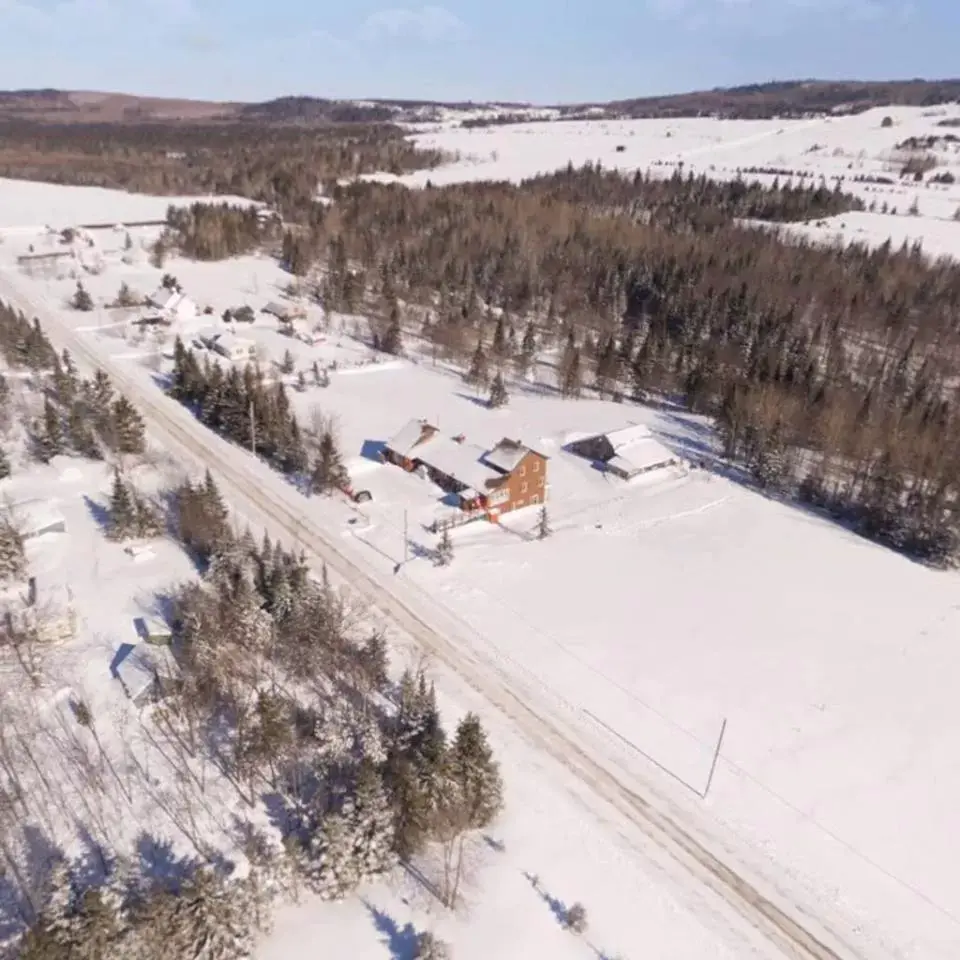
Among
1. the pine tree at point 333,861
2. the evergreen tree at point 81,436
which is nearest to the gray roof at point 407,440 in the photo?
the evergreen tree at point 81,436

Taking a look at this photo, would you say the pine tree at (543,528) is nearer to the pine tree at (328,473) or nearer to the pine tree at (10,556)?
the pine tree at (328,473)

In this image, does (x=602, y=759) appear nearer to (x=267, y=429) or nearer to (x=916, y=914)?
(x=916, y=914)

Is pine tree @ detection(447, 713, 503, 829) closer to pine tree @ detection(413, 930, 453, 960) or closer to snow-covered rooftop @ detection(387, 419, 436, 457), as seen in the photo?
pine tree @ detection(413, 930, 453, 960)

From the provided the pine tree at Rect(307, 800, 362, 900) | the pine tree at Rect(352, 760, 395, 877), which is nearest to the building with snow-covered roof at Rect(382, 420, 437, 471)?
the pine tree at Rect(352, 760, 395, 877)

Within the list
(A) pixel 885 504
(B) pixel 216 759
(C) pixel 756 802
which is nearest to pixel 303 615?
(B) pixel 216 759

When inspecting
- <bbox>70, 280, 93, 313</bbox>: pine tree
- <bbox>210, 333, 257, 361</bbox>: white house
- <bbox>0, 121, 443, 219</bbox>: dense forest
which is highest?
<bbox>0, 121, 443, 219</bbox>: dense forest

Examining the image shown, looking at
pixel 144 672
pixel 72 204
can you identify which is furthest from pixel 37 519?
pixel 72 204
